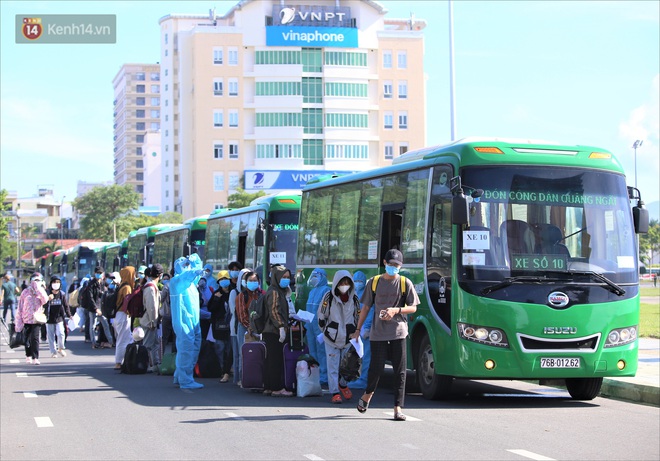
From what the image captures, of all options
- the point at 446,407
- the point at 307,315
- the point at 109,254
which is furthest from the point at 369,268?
the point at 109,254

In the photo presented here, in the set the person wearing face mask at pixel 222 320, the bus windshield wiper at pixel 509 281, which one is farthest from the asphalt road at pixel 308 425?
the bus windshield wiper at pixel 509 281

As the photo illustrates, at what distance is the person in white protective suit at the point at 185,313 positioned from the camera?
639 inches

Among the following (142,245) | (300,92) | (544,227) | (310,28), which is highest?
(310,28)

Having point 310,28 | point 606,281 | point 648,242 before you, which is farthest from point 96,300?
point 648,242

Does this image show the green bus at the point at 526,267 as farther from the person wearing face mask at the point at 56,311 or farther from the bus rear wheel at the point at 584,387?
the person wearing face mask at the point at 56,311

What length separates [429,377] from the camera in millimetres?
14633

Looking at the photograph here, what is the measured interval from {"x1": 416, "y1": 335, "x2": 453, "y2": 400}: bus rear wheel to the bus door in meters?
1.98

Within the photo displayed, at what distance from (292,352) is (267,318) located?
70 cm

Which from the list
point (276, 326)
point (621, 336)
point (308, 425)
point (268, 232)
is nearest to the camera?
point (308, 425)

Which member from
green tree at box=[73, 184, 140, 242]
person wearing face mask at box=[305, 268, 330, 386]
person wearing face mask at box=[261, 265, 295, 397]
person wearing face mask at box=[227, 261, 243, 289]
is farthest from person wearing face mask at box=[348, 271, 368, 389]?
green tree at box=[73, 184, 140, 242]

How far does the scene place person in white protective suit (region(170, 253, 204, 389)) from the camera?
16234 mm

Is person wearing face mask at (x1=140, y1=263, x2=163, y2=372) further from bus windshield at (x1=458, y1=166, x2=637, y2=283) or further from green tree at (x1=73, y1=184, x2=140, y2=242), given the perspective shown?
green tree at (x1=73, y1=184, x2=140, y2=242)

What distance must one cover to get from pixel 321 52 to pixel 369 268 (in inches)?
3529

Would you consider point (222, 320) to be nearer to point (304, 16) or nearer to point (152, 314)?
point (152, 314)
